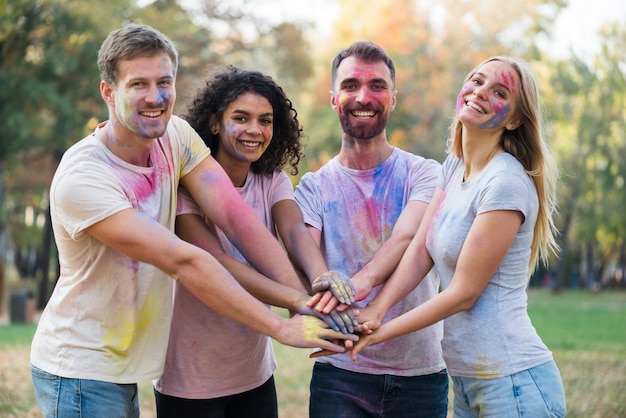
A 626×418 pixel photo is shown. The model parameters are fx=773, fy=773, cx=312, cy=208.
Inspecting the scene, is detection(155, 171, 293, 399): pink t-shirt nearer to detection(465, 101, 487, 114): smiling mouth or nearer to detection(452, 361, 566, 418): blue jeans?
detection(452, 361, 566, 418): blue jeans

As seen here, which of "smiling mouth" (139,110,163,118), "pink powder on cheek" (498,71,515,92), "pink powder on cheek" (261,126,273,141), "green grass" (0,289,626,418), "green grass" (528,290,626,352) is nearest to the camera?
"smiling mouth" (139,110,163,118)

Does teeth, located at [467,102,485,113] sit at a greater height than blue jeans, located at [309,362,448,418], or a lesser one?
greater

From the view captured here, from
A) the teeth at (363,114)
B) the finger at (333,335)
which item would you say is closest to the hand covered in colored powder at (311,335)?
the finger at (333,335)

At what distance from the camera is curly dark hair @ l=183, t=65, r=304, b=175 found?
13.5 ft

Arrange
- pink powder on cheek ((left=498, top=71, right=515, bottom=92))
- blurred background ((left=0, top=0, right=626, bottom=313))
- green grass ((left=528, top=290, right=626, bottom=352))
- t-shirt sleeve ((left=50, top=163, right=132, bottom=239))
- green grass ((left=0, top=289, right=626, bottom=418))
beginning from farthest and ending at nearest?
blurred background ((left=0, top=0, right=626, bottom=313)), green grass ((left=528, top=290, right=626, bottom=352)), green grass ((left=0, top=289, right=626, bottom=418)), pink powder on cheek ((left=498, top=71, right=515, bottom=92)), t-shirt sleeve ((left=50, top=163, right=132, bottom=239))

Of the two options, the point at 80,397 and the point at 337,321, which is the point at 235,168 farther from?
the point at 80,397

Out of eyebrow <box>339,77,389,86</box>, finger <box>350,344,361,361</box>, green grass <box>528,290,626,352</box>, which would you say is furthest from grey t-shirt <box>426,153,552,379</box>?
green grass <box>528,290,626,352</box>

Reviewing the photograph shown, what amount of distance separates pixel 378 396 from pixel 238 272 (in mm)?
1002

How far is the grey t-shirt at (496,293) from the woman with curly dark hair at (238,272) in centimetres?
54

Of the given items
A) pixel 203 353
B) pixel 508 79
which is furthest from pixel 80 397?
pixel 508 79

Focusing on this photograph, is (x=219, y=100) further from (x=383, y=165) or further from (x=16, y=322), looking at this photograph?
(x=16, y=322)

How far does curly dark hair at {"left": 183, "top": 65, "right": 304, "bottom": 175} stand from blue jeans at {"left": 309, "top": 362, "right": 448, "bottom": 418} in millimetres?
1194

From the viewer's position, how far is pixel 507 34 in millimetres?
33125

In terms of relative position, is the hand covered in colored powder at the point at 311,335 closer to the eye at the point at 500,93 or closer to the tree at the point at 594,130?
the eye at the point at 500,93
